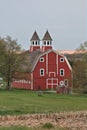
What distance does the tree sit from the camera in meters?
86.1

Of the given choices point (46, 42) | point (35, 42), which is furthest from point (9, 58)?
point (35, 42)

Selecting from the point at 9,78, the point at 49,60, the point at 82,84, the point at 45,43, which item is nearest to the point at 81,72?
the point at 82,84

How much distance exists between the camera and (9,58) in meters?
87.1

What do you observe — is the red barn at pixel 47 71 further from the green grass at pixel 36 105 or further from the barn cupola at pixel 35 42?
the green grass at pixel 36 105

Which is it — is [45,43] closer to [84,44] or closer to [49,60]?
[49,60]

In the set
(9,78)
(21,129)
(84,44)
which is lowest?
(21,129)

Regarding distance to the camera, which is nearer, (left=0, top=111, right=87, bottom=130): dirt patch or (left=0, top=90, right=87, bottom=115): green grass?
(left=0, top=111, right=87, bottom=130): dirt patch

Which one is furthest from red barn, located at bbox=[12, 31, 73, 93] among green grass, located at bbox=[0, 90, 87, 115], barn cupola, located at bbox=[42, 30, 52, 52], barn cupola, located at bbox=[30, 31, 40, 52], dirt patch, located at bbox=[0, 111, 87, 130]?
dirt patch, located at bbox=[0, 111, 87, 130]

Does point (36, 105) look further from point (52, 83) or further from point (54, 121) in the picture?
point (52, 83)

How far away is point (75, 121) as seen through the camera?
15.4 metres

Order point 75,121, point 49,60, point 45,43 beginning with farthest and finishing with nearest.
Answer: point 45,43
point 49,60
point 75,121

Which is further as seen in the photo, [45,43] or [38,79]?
[45,43]

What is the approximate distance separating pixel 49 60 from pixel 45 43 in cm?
1646

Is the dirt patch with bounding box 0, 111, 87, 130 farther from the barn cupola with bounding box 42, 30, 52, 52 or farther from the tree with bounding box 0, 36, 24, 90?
the barn cupola with bounding box 42, 30, 52, 52
